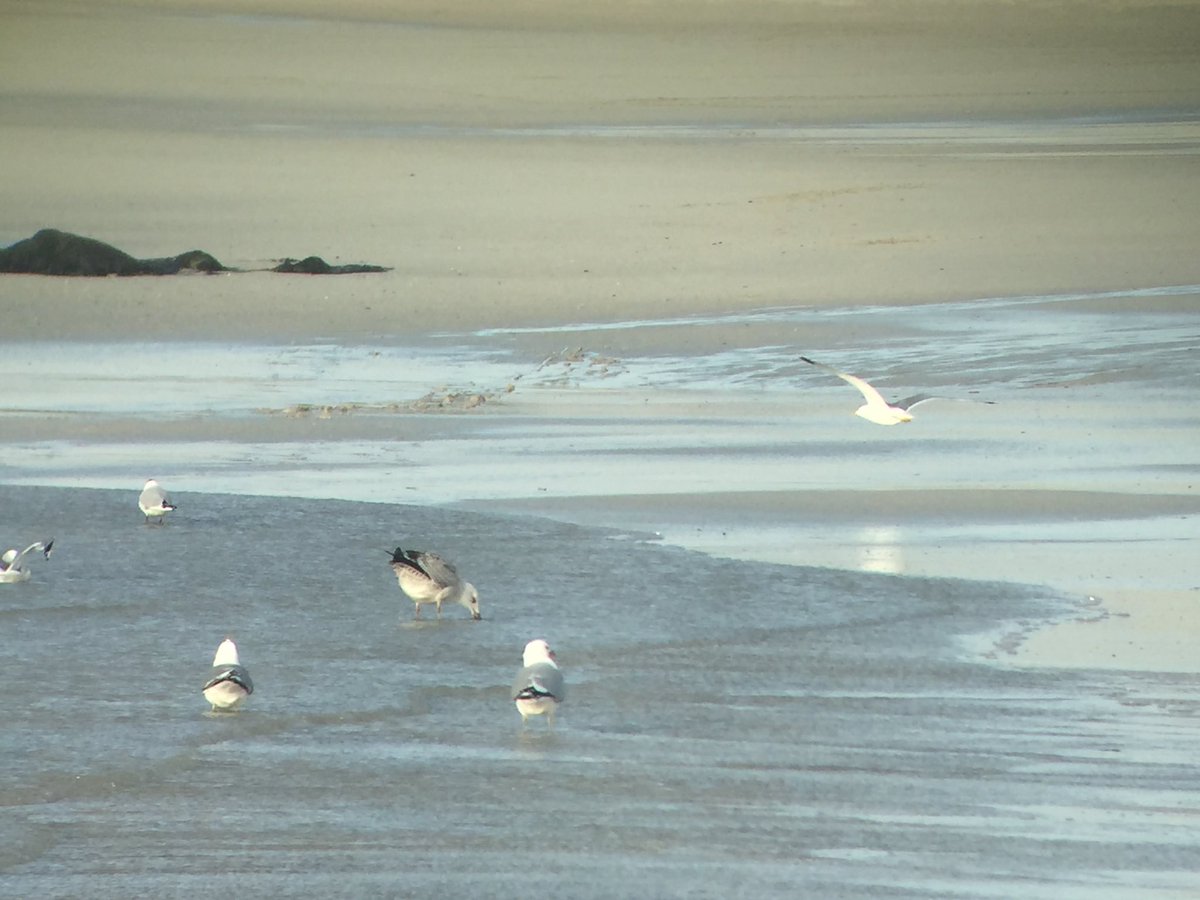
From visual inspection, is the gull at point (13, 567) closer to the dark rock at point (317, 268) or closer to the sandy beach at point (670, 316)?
the sandy beach at point (670, 316)

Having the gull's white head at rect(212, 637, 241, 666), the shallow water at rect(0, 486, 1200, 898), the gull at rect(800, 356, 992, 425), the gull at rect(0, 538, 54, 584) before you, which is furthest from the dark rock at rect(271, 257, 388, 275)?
the gull's white head at rect(212, 637, 241, 666)

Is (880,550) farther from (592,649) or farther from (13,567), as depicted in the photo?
(13,567)

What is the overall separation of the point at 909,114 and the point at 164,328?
21.3 meters

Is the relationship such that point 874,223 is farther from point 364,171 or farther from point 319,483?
point 319,483

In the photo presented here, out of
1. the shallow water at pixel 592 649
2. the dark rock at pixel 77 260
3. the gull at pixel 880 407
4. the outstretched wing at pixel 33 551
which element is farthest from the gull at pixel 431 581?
the dark rock at pixel 77 260

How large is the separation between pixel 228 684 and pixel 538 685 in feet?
3.00

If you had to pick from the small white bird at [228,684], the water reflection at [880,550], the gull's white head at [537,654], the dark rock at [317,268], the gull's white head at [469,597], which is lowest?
the dark rock at [317,268]

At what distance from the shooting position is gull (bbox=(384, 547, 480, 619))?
8.65 meters

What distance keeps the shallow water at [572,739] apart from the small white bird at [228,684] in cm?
9

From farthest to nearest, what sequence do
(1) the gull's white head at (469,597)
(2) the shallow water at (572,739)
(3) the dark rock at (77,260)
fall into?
(3) the dark rock at (77,260) → (1) the gull's white head at (469,597) → (2) the shallow water at (572,739)

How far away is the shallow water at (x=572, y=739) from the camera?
602 cm

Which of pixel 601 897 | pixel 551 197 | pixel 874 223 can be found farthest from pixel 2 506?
Result: pixel 551 197

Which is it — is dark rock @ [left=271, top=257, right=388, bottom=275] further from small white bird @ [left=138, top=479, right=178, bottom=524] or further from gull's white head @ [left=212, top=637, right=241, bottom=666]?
gull's white head @ [left=212, top=637, right=241, bottom=666]

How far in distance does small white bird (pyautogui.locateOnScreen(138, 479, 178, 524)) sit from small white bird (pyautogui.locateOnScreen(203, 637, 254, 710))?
294cm
